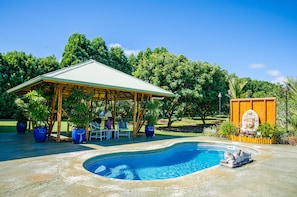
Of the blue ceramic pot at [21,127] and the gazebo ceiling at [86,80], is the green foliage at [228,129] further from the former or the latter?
the blue ceramic pot at [21,127]

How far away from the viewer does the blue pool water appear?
6682 mm

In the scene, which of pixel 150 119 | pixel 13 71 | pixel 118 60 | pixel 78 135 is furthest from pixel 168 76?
pixel 118 60

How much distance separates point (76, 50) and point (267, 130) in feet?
104

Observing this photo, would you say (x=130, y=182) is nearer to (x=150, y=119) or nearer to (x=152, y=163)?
(x=152, y=163)

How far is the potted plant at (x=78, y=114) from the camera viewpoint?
377 inches

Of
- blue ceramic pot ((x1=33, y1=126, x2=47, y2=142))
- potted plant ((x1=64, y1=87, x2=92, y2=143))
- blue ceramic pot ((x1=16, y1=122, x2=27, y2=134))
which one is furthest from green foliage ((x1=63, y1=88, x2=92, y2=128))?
blue ceramic pot ((x1=16, y1=122, x2=27, y2=134))

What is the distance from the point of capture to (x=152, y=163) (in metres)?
7.91

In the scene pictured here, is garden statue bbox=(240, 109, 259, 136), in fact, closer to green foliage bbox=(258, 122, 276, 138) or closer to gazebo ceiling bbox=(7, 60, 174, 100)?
green foliage bbox=(258, 122, 276, 138)

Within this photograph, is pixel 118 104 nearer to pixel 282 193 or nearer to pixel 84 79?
pixel 84 79

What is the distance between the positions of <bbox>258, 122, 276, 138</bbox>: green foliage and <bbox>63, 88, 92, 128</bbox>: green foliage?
8.81 m

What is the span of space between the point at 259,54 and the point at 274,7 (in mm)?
7492

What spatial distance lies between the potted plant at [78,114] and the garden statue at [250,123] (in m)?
8.52

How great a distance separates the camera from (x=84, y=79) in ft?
32.2

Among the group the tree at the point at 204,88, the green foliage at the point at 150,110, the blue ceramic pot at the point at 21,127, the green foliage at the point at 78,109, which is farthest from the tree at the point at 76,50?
the green foliage at the point at 78,109
